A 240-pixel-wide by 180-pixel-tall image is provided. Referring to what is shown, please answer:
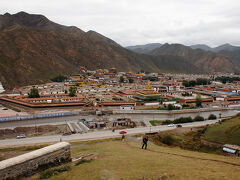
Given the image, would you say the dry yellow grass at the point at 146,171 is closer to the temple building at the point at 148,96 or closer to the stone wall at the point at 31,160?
the stone wall at the point at 31,160

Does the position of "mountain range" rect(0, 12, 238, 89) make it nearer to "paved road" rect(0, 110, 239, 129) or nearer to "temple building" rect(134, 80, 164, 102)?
"paved road" rect(0, 110, 239, 129)

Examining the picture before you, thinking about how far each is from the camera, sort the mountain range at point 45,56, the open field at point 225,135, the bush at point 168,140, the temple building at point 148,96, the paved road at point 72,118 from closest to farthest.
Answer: the open field at point 225,135 < the bush at point 168,140 < the paved road at point 72,118 < the temple building at point 148,96 < the mountain range at point 45,56

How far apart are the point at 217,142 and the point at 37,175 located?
1719 cm

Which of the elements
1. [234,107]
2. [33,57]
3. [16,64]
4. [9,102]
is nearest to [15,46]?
[33,57]

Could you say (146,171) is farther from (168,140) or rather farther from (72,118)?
(72,118)

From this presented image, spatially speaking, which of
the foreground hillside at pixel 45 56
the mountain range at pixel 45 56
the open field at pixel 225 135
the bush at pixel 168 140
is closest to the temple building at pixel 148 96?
the open field at pixel 225 135

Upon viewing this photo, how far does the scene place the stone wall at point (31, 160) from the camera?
8.47 metres

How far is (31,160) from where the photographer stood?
9.45 m

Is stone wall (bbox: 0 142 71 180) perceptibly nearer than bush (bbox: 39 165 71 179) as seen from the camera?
Yes

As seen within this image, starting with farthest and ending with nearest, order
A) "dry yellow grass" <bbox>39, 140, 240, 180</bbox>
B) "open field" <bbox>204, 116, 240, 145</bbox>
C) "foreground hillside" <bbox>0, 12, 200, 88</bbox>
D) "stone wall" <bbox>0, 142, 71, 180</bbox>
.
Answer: "foreground hillside" <bbox>0, 12, 200, 88</bbox> < "open field" <bbox>204, 116, 240, 145</bbox> < "stone wall" <bbox>0, 142, 71, 180</bbox> < "dry yellow grass" <bbox>39, 140, 240, 180</bbox>

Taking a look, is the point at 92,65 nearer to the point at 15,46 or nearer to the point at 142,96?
the point at 15,46

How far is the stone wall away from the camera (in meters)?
8.47

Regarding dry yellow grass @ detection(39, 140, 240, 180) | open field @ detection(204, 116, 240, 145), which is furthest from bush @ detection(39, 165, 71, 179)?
open field @ detection(204, 116, 240, 145)

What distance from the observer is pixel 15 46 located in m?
113
